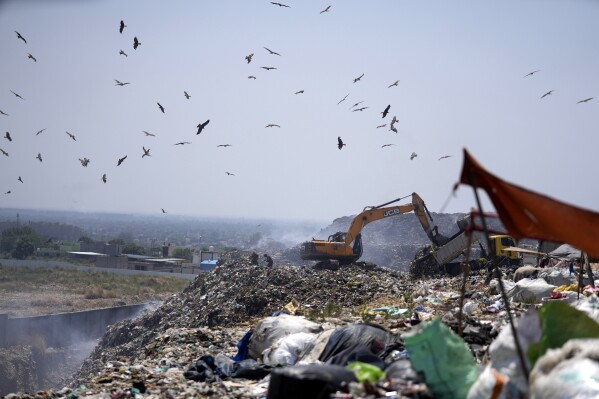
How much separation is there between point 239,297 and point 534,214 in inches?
482

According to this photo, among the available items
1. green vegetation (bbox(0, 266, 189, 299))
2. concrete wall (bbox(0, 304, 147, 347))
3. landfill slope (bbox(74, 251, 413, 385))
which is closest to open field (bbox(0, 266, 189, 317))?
green vegetation (bbox(0, 266, 189, 299))

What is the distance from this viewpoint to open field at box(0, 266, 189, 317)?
30.8m

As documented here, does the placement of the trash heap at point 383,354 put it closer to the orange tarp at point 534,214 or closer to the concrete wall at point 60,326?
the orange tarp at point 534,214

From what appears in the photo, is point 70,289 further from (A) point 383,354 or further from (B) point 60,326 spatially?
(A) point 383,354

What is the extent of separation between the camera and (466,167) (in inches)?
184

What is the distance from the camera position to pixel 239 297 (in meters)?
16.4

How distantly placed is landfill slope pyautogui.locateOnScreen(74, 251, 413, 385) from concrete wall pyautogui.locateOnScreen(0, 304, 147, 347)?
9.78 feet

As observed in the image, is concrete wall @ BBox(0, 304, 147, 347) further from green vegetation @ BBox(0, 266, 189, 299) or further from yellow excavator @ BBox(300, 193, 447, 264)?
Answer: green vegetation @ BBox(0, 266, 189, 299)

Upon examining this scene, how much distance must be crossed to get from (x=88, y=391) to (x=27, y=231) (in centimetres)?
6693

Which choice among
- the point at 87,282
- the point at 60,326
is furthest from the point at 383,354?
the point at 87,282

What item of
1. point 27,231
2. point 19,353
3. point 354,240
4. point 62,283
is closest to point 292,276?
point 354,240

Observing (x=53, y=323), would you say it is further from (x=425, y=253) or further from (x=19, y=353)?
(x=425, y=253)

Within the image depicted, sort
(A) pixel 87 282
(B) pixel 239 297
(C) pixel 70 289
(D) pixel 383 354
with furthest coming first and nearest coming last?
1. (A) pixel 87 282
2. (C) pixel 70 289
3. (B) pixel 239 297
4. (D) pixel 383 354

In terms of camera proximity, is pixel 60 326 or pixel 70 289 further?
pixel 70 289
